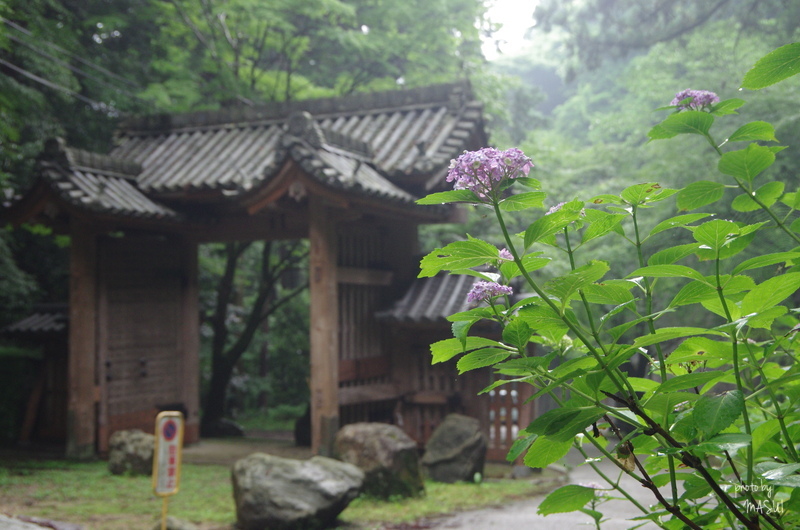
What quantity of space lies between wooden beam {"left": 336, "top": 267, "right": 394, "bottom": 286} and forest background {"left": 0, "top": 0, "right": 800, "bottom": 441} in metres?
1.98

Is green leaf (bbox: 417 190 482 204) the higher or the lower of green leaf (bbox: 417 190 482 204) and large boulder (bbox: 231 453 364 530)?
the higher

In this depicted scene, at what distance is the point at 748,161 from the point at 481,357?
65 cm

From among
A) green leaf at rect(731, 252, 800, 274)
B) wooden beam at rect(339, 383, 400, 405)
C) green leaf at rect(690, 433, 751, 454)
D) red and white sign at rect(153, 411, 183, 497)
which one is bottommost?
red and white sign at rect(153, 411, 183, 497)

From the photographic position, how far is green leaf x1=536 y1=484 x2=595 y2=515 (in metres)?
1.44

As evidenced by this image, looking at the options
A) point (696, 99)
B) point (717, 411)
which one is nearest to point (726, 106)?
point (696, 99)

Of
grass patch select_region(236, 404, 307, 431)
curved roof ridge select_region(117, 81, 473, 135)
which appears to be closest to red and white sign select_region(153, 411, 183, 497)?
curved roof ridge select_region(117, 81, 473, 135)

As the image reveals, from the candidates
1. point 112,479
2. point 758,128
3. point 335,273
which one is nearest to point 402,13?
point 335,273

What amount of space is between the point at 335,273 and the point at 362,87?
6685mm

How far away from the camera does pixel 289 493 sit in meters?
5.47

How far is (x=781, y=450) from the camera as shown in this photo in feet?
4.73

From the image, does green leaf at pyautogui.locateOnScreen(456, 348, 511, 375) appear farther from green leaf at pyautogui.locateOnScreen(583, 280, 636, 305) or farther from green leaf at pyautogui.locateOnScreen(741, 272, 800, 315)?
green leaf at pyautogui.locateOnScreen(741, 272, 800, 315)

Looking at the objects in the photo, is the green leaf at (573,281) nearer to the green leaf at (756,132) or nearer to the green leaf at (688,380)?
the green leaf at (688,380)

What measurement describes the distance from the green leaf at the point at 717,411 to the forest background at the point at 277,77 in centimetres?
631

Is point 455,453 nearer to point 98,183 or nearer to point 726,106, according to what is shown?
point 98,183
